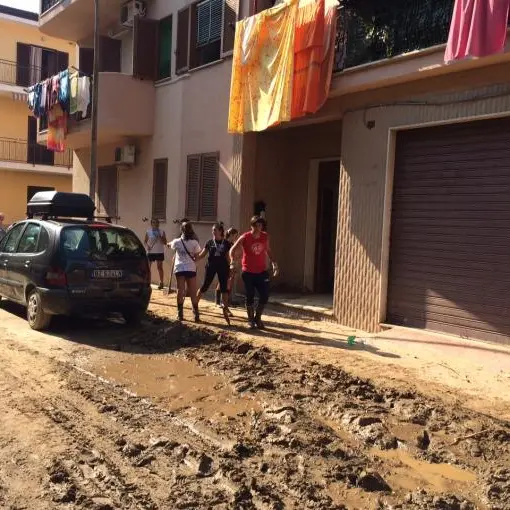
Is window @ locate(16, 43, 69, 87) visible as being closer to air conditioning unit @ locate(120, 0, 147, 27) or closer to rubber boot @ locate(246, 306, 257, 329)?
air conditioning unit @ locate(120, 0, 147, 27)

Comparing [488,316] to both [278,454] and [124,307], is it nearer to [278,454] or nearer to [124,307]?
[278,454]

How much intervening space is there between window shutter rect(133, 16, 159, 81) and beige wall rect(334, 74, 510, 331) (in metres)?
6.94

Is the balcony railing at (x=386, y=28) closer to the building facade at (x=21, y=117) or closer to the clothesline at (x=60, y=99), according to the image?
the clothesline at (x=60, y=99)

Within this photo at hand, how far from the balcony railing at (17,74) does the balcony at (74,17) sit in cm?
1011

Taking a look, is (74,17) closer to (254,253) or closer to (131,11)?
(131,11)

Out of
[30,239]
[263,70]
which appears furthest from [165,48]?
[30,239]

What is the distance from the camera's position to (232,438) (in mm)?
4824

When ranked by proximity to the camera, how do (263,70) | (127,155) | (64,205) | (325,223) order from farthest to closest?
(127,155) < (325,223) < (64,205) < (263,70)

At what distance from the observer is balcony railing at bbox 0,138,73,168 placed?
2811 centimetres

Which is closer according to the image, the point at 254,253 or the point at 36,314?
the point at 36,314

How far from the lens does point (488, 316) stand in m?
7.74

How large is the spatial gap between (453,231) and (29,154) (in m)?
25.0

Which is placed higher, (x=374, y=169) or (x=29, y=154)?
(x=29, y=154)

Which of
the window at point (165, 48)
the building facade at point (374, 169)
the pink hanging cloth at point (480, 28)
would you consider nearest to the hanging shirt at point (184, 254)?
the building facade at point (374, 169)
